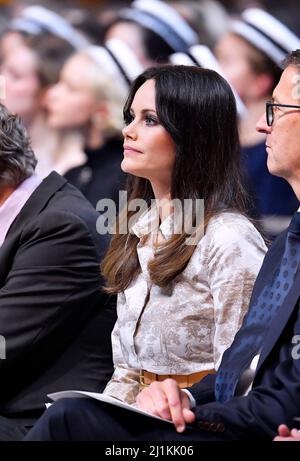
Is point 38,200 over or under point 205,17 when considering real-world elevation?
under

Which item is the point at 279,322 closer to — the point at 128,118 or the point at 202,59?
the point at 128,118

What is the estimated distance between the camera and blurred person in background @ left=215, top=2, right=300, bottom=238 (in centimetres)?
513

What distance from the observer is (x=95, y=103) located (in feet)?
20.7

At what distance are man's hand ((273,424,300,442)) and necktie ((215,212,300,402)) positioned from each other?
0.33 m

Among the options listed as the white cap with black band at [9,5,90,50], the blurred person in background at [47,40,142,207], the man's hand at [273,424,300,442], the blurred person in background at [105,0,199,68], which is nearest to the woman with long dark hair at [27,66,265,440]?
the man's hand at [273,424,300,442]

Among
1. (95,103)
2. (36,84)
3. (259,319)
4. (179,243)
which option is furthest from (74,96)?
A: (259,319)

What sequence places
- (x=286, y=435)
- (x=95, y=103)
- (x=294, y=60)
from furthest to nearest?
(x=95, y=103)
(x=294, y=60)
(x=286, y=435)

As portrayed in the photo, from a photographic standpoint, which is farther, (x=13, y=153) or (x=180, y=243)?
(x=13, y=153)

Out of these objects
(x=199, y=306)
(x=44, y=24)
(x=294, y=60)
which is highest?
(x=44, y=24)

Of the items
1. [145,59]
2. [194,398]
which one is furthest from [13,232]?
[145,59]

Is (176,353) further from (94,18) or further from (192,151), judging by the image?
(94,18)

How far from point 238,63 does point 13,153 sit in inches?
97.9

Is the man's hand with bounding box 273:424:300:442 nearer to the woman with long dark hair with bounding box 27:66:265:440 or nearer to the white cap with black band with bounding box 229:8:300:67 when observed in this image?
the woman with long dark hair with bounding box 27:66:265:440

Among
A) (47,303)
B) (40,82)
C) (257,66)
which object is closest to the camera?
(47,303)
